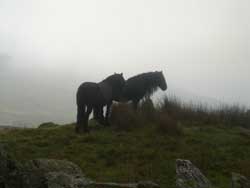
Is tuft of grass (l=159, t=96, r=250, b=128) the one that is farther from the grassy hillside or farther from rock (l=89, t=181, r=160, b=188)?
rock (l=89, t=181, r=160, b=188)

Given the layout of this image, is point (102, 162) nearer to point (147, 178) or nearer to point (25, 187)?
point (147, 178)

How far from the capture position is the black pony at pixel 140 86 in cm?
1497

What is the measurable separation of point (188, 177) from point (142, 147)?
4.40m

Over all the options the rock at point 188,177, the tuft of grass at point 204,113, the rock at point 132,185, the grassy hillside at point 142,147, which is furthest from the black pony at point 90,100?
the rock at point 188,177

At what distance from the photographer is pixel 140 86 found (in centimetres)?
1510

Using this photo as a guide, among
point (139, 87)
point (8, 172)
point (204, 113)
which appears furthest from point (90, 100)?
point (8, 172)

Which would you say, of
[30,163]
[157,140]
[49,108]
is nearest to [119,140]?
[157,140]

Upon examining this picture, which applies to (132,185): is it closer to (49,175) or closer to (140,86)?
(49,175)

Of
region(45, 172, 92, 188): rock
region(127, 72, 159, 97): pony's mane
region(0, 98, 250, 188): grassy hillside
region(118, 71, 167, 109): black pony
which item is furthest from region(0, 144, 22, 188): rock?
region(127, 72, 159, 97): pony's mane

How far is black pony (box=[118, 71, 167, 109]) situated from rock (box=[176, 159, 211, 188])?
836 centimetres

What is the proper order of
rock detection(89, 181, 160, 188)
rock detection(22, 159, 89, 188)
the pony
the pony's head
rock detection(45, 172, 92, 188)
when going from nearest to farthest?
rock detection(22, 159, 89, 188), rock detection(45, 172, 92, 188), rock detection(89, 181, 160, 188), the pony, the pony's head

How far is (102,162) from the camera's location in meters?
9.05

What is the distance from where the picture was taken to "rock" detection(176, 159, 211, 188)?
5738 millimetres

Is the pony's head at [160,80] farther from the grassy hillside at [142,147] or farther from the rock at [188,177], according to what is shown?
the rock at [188,177]
